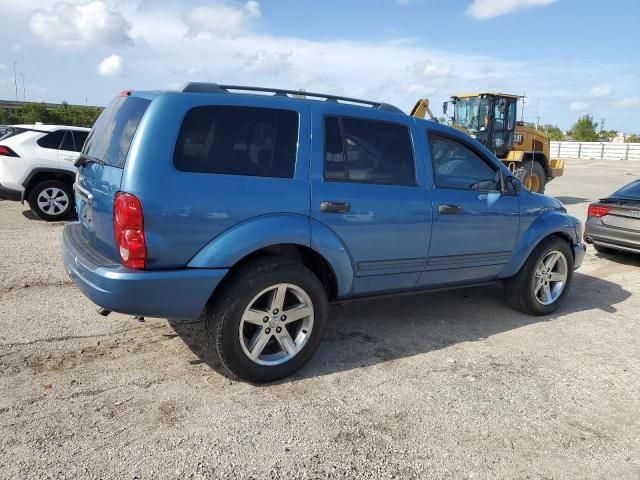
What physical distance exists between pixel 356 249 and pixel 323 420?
125cm

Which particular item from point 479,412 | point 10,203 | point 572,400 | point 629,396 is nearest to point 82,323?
point 479,412

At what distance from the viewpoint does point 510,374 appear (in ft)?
12.8

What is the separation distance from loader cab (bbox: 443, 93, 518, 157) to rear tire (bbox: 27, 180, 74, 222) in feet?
34.6

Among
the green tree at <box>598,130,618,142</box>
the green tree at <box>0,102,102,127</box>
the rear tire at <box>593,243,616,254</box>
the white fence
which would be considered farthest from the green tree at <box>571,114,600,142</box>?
the rear tire at <box>593,243,616,254</box>

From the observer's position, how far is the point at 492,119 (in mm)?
14664

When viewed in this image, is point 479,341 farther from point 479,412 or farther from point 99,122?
point 99,122

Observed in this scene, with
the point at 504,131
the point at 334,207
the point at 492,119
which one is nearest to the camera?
the point at 334,207

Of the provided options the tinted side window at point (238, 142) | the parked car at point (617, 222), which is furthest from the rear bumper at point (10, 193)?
the parked car at point (617, 222)

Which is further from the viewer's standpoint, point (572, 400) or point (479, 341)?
point (479, 341)

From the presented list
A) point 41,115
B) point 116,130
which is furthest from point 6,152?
point 41,115

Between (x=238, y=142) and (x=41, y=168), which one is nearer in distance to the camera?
(x=238, y=142)

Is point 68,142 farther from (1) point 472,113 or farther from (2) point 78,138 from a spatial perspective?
(1) point 472,113

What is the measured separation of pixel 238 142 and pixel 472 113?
1304 centimetres

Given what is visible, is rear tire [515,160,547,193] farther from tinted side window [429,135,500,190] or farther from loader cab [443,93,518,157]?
tinted side window [429,135,500,190]
